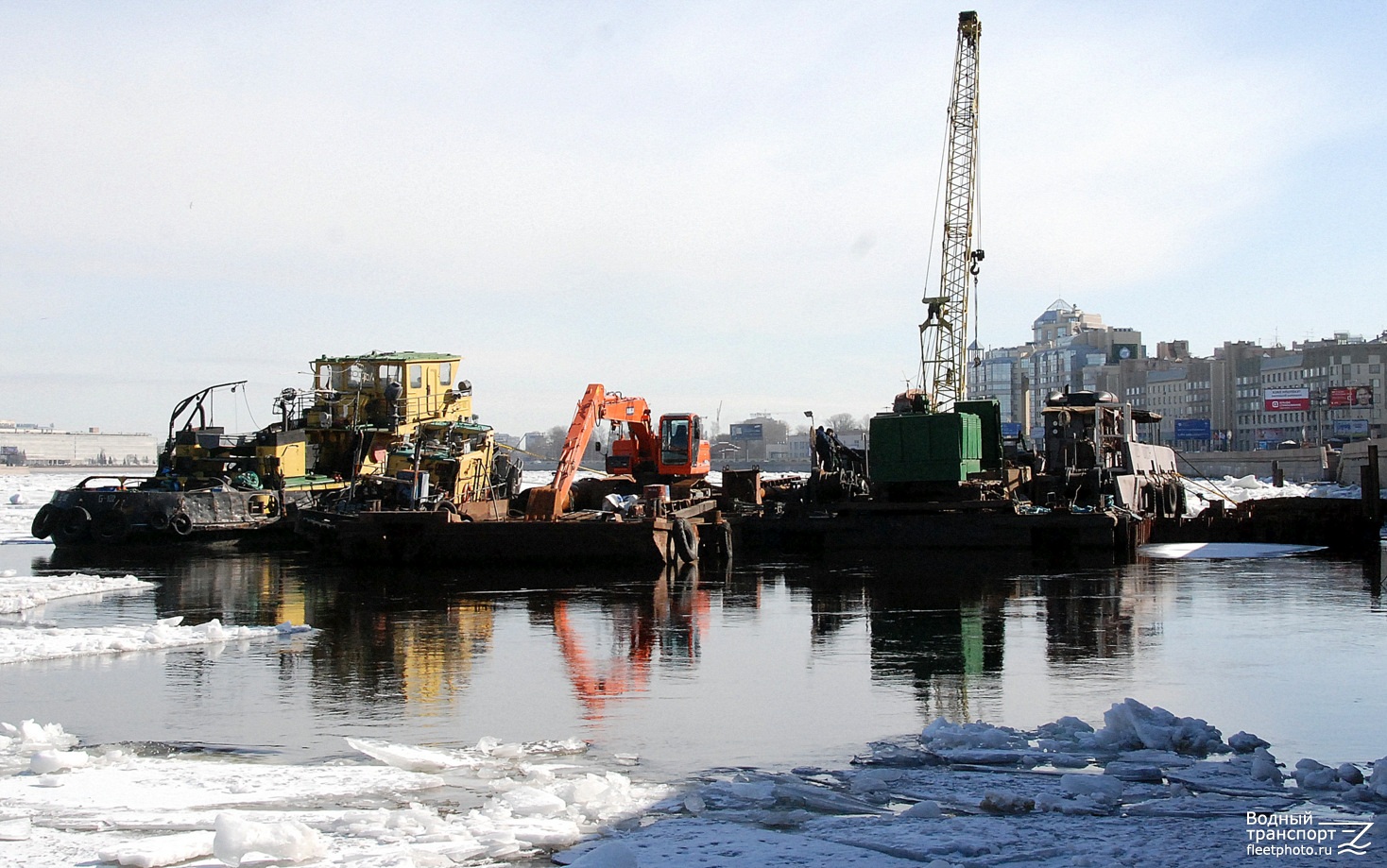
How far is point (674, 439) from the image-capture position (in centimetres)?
3362

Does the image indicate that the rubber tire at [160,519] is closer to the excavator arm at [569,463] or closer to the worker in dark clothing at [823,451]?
the excavator arm at [569,463]

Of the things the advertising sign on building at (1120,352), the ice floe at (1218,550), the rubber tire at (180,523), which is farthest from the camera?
the advertising sign on building at (1120,352)

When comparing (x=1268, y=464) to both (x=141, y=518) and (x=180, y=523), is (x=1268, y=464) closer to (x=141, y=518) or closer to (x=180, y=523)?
(x=180, y=523)

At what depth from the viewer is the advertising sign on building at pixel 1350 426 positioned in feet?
431

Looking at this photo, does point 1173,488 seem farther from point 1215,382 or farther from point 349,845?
point 1215,382

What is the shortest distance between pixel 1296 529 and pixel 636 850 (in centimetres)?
3204

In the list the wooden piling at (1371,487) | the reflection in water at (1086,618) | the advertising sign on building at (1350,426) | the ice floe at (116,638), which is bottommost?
the reflection in water at (1086,618)

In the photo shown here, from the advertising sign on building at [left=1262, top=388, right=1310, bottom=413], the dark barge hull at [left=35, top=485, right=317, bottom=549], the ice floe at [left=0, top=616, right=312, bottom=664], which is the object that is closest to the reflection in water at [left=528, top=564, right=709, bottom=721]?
the ice floe at [left=0, top=616, right=312, bottom=664]

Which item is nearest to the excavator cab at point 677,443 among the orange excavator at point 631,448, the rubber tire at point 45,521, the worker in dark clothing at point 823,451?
the orange excavator at point 631,448

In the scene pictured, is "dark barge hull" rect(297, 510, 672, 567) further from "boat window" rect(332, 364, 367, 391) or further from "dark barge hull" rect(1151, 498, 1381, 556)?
"dark barge hull" rect(1151, 498, 1381, 556)

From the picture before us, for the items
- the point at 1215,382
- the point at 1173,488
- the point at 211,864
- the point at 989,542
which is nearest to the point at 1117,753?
the point at 211,864

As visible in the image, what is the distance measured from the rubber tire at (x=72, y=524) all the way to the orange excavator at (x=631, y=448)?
11.9 metres

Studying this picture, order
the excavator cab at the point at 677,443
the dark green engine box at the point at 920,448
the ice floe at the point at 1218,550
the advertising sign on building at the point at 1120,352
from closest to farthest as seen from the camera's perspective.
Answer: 1. the ice floe at the point at 1218,550
2. the dark green engine box at the point at 920,448
3. the excavator cab at the point at 677,443
4. the advertising sign on building at the point at 1120,352

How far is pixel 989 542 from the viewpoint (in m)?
30.1
